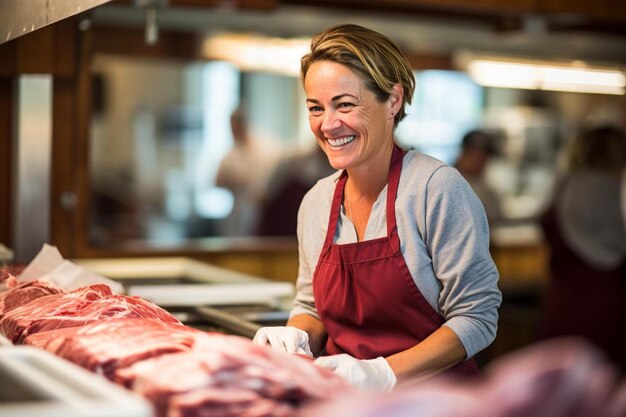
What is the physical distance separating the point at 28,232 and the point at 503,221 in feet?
13.0

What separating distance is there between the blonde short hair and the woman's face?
0.06 feet

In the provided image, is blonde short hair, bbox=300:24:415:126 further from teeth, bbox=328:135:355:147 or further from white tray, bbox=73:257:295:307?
white tray, bbox=73:257:295:307

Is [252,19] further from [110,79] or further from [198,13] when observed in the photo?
[110,79]

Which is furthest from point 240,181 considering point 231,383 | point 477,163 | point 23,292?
point 231,383

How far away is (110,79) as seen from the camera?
32.9 feet

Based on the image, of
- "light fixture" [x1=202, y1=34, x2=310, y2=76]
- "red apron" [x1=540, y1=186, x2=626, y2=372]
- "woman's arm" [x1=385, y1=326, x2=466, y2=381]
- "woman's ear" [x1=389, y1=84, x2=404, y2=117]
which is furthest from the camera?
"light fixture" [x1=202, y1=34, x2=310, y2=76]

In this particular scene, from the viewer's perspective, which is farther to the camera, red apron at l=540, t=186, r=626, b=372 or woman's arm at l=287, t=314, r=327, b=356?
red apron at l=540, t=186, r=626, b=372

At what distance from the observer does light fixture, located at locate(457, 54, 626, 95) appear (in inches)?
336

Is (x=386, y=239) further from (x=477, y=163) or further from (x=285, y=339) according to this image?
(x=477, y=163)

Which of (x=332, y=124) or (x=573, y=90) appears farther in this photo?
(x=573, y=90)

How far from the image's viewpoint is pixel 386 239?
2.23m

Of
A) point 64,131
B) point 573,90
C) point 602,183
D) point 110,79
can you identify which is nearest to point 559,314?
point 602,183

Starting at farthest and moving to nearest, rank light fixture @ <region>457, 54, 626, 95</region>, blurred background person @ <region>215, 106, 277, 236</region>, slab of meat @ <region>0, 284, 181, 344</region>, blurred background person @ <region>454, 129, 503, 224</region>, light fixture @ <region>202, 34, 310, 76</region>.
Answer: light fixture @ <region>457, 54, 626, 95</region> < blurred background person @ <region>215, 106, 277, 236</region> < light fixture @ <region>202, 34, 310, 76</region> < blurred background person @ <region>454, 129, 503, 224</region> < slab of meat @ <region>0, 284, 181, 344</region>

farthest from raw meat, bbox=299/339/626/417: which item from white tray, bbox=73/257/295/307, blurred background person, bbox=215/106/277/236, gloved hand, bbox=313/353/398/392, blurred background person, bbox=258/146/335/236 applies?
blurred background person, bbox=215/106/277/236
